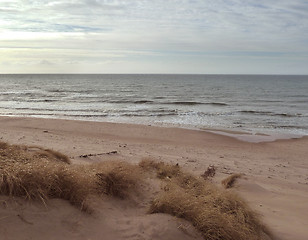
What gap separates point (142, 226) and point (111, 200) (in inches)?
34.1

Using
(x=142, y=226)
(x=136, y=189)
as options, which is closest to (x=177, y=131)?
(x=136, y=189)

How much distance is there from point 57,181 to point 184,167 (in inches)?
212

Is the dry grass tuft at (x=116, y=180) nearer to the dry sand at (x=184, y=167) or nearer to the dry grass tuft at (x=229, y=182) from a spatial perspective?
the dry sand at (x=184, y=167)

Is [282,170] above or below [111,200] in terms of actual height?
below

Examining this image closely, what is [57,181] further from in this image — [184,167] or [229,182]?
[184,167]

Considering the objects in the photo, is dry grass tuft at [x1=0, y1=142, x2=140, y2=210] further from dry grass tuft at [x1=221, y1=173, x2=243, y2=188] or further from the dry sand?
dry grass tuft at [x1=221, y1=173, x2=243, y2=188]

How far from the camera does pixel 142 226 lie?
4098mm

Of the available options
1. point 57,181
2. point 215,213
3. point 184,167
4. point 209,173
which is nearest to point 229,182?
point 209,173

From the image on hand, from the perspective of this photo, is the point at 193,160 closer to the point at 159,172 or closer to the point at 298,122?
the point at 159,172

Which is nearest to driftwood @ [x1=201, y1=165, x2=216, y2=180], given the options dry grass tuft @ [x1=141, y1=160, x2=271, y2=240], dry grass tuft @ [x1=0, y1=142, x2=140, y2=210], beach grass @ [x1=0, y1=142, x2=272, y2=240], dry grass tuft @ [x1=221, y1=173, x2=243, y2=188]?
dry grass tuft @ [x1=221, y1=173, x2=243, y2=188]

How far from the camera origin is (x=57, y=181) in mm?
4301

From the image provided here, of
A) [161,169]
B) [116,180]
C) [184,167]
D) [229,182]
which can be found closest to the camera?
[116,180]

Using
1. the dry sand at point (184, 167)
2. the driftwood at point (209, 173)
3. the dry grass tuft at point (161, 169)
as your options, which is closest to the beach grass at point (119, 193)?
the dry sand at point (184, 167)

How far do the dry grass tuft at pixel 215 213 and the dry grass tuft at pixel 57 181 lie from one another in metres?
0.78
